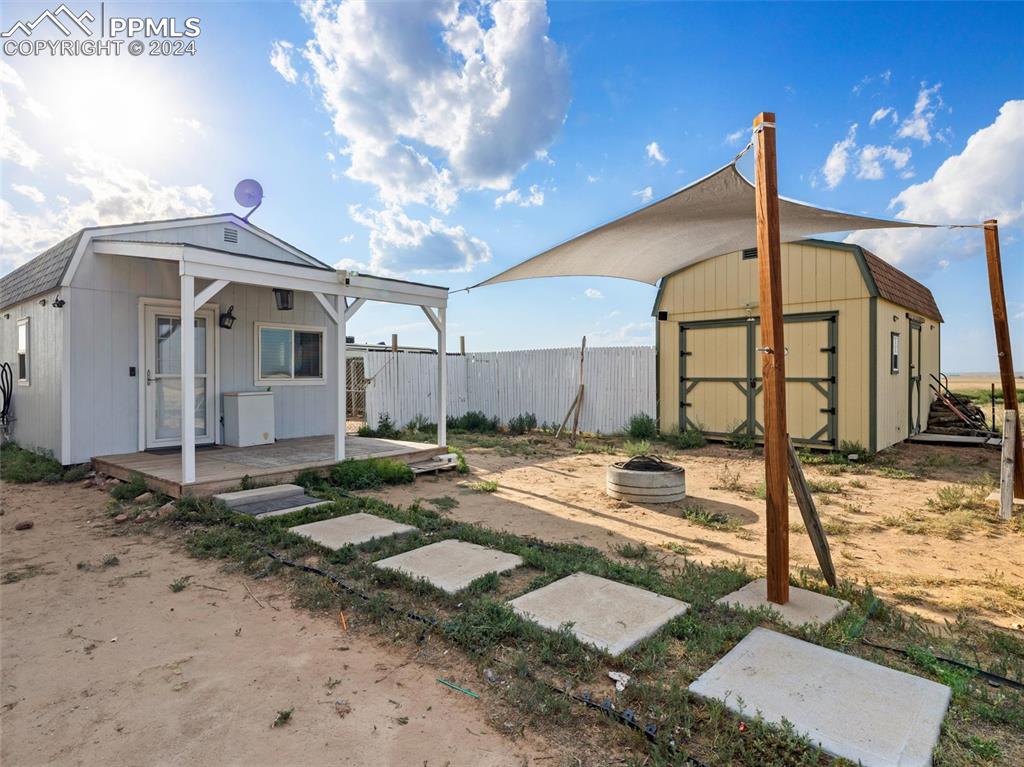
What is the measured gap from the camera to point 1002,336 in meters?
5.43

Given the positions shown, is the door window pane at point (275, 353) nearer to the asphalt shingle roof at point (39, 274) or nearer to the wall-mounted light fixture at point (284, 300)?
the wall-mounted light fixture at point (284, 300)

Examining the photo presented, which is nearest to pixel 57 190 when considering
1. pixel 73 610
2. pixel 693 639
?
pixel 73 610

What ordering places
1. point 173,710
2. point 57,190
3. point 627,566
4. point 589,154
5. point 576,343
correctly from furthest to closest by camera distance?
point 576,343, point 589,154, point 57,190, point 627,566, point 173,710

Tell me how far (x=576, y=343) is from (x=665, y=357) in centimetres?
204

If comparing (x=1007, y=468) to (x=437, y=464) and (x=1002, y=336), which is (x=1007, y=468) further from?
(x=437, y=464)

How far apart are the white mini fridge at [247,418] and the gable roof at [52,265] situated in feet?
7.00

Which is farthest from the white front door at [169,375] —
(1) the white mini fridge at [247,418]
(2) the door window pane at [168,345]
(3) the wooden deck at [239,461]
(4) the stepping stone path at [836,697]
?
(4) the stepping stone path at [836,697]

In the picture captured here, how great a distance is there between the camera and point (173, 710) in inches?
78.8

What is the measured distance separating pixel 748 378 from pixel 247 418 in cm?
821

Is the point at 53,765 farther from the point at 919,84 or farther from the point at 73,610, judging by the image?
the point at 919,84

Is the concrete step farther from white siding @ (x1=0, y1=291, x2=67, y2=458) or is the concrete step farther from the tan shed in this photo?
the tan shed

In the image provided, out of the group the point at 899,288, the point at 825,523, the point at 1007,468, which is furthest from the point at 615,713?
the point at 899,288

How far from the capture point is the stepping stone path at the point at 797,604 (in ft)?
8.81

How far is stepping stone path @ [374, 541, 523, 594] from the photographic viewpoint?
315 centimetres
